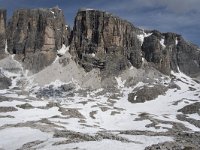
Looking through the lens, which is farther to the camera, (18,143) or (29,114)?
(29,114)

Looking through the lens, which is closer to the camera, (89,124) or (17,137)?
(17,137)

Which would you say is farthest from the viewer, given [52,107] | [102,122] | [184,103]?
[184,103]

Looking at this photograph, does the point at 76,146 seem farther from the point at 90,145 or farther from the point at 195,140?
the point at 195,140

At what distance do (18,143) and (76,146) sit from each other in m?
15.8

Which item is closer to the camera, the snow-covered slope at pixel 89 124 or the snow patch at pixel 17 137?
the snow-covered slope at pixel 89 124

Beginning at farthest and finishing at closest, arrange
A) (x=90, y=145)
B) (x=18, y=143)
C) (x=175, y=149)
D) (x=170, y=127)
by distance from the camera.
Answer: (x=170, y=127) → (x=18, y=143) → (x=90, y=145) → (x=175, y=149)

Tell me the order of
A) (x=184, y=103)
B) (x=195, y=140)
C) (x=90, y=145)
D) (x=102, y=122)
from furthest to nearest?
(x=184, y=103), (x=102, y=122), (x=195, y=140), (x=90, y=145)

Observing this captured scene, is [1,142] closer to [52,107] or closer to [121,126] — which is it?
[121,126]

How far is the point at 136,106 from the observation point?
191625 millimetres

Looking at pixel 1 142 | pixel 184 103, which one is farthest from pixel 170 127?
pixel 1 142

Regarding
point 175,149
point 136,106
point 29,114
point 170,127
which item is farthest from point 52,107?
point 175,149

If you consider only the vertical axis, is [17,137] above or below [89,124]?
above

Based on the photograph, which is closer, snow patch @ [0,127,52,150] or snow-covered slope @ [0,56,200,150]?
snow-covered slope @ [0,56,200,150]

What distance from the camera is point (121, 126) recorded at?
5197 inches
